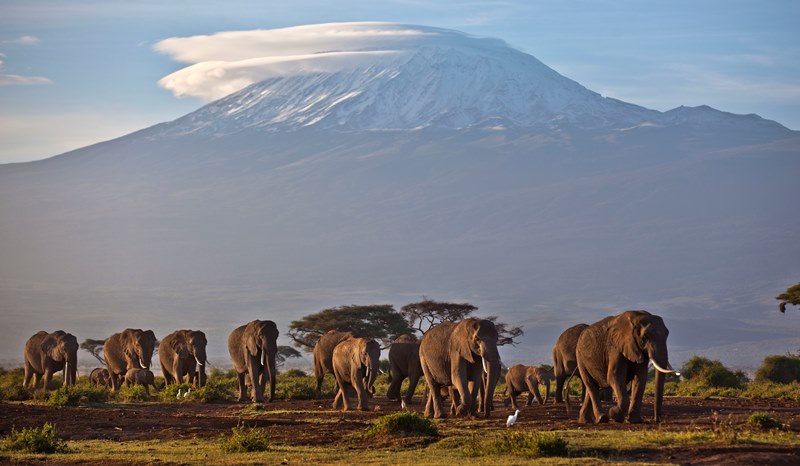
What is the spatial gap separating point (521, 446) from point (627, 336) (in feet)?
14.1

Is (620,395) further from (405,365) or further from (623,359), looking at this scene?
(405,365)

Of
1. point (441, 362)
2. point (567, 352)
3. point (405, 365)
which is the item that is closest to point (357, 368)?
point (405, 365)

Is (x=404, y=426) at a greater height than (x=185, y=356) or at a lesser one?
A: lesser

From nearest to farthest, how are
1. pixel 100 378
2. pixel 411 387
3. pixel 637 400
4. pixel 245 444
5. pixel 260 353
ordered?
pixel 245 444 < pixel 637 400 < pixel 411 387 < pixel 260 353 < pixel 100 378

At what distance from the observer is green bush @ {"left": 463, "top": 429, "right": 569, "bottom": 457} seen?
17.0 meters

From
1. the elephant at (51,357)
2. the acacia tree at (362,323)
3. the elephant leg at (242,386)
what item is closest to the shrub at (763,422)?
the elephant leg at (242,386)

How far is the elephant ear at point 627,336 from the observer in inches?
819

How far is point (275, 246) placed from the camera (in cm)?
17250

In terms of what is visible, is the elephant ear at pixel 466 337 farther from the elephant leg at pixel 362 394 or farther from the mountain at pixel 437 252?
the mountain at pixel 437 252

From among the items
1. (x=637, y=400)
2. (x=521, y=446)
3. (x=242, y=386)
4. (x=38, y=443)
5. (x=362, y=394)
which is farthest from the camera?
(x=242, y=386)

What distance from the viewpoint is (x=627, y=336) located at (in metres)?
21.0

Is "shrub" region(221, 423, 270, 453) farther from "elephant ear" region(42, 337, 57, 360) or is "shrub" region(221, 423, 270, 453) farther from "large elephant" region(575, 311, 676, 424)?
"elephant ear" region(42, 337, 57, 360)

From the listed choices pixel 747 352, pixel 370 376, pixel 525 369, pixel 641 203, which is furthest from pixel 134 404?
pixel 641 203

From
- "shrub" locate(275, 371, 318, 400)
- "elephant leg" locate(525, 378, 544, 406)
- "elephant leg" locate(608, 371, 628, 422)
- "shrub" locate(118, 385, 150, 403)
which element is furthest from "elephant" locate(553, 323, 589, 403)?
"shrub" locate(118, 385, 150, 403)
